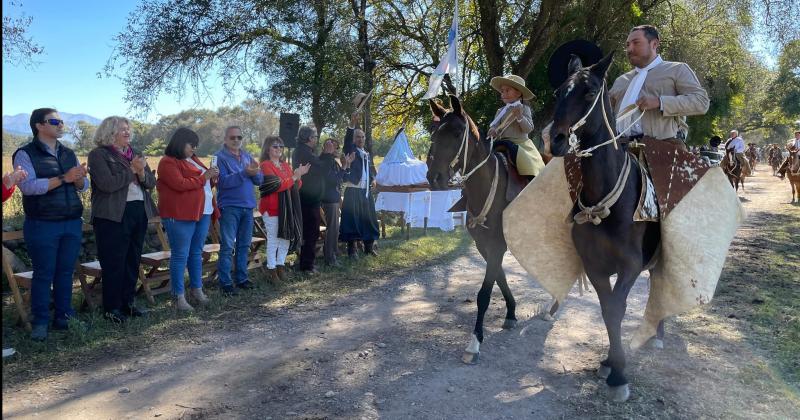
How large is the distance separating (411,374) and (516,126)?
2914 mm

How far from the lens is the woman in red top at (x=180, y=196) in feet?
21.2

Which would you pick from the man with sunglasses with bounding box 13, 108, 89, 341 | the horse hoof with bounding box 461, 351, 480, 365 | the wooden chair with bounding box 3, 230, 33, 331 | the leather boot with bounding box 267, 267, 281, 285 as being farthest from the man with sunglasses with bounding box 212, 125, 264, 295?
the horse hoof with bounding box 461, 351, 480, 365

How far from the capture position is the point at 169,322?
613 cm

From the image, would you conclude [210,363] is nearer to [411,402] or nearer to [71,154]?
[411,402]

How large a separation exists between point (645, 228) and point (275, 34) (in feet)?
32.4

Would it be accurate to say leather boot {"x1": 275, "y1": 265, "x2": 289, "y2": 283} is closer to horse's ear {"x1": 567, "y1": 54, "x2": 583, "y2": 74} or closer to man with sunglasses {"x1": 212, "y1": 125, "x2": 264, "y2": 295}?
man with sunglasses {"x1": 212, "y1": 125, "x2": 264, "y2": 295}

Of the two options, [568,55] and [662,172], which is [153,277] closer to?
[568,55]

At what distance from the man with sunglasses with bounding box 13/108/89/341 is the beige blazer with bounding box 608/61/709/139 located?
17.1 ft

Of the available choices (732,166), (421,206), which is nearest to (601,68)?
(421,206)

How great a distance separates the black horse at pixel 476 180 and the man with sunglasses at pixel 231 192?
10.2ft

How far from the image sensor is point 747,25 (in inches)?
619

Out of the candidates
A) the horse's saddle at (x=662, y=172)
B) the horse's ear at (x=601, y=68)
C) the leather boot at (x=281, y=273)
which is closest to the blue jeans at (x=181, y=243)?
the leather boot at (x=281, y=273)

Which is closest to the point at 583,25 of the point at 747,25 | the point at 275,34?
the point at 747,25

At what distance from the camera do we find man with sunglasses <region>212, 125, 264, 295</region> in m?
7.29
